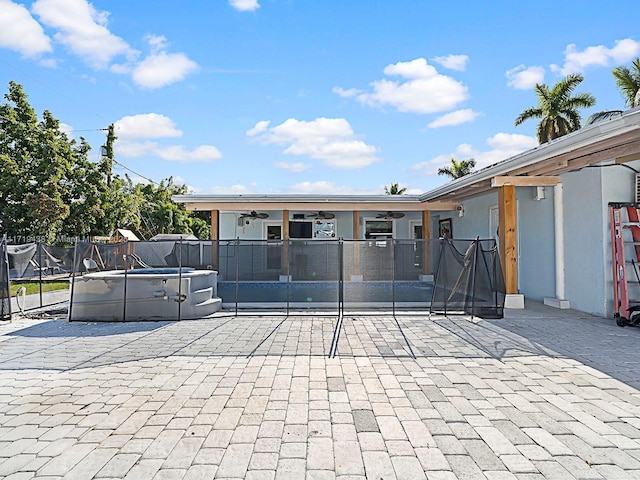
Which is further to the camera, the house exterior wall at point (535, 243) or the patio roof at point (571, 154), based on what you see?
the house exterior wall at point (535, 243)

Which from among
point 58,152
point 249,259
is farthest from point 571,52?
point 58,152

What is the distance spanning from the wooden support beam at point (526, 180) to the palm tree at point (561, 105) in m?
19.7

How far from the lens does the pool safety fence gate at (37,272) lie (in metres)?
8.65

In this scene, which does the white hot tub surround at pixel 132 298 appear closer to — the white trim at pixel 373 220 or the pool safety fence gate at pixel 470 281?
the pool safety fence gate at pixel 470 281

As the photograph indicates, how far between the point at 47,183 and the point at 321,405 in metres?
15.9

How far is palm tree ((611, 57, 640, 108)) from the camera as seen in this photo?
19.2 meters

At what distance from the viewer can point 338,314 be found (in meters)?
7.85

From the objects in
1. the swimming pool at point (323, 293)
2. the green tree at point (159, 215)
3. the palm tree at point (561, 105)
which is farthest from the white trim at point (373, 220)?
the palm tree at point (561, 105)

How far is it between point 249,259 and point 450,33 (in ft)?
30.4

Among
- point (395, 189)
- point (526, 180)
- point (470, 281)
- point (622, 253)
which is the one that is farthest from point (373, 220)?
point (395, 189)

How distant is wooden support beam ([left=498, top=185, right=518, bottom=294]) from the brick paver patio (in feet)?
6.83

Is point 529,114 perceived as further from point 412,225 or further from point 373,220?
point 373,220

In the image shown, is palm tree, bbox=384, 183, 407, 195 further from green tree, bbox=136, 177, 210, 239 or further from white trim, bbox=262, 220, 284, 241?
white trim, bbox=262, 220, 284, 241

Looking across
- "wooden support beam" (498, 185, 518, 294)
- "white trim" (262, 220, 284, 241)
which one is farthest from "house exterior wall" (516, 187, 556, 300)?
"white trim" (262, 220, 284, 241)
